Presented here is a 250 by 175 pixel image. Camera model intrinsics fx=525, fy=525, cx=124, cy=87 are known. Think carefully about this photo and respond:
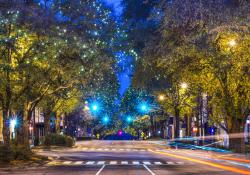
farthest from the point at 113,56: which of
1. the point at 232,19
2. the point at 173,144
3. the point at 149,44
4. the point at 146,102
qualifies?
the point at 146,102

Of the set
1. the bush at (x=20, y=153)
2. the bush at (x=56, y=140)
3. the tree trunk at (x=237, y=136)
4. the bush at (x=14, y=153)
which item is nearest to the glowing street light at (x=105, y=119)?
the bush at (x=56, y=140)

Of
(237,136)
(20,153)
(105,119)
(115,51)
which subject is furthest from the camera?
(105,119)

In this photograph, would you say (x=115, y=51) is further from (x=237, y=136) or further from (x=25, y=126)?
(x=237, y=136)

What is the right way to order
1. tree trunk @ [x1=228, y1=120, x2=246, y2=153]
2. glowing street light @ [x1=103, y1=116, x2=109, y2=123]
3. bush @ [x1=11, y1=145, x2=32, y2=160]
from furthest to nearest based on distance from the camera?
glowing street light @ [x1=103, y1=116, x2=109, y2=123] → tree trunk @ [x1=228, y1=120, x2=246, y2=153] → bush @ [x1=11, y1=145, x2=32, y2=160]

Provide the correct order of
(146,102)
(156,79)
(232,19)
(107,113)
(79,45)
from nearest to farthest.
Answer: (232,19) → (79,45) → (156,79) → (146,102) → (107,113)

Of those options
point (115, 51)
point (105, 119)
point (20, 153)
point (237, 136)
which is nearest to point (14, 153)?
point (20, 153)

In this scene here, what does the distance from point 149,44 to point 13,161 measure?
13.1 m

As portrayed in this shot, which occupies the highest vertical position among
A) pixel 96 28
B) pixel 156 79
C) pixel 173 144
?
pixel 96 28

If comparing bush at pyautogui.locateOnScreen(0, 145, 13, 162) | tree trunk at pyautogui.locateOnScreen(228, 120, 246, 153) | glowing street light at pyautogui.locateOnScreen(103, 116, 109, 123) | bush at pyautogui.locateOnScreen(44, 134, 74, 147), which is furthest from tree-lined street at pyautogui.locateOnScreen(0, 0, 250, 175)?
glowing street light at pyautogui.locateOnScreen(103, 116, 109, 123)

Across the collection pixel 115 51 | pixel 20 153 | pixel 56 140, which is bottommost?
pixel 56 140

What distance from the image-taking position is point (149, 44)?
87.8 feet

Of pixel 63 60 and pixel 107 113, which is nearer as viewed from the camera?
pixel 63 60

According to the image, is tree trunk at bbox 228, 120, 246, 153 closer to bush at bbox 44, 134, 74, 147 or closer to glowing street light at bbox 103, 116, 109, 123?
bush at bbox 44, 134, 74, 147

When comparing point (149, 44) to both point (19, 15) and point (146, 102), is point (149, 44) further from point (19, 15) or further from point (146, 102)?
point (146, 102)
